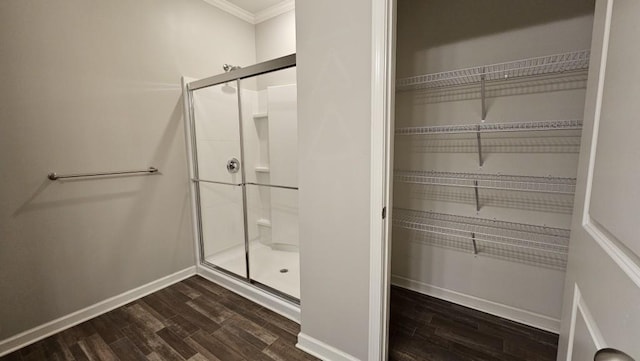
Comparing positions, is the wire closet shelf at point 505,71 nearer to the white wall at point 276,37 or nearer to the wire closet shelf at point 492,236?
the wire closet shelf at point 492,236

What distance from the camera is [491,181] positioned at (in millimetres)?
1784

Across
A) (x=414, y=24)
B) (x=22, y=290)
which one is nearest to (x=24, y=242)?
(x=22, y=290)

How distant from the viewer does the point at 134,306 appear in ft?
6.72

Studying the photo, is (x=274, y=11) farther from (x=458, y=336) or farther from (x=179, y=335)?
(x=458, y=336)

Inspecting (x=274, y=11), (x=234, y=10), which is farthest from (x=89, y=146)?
(x=274, y=11)

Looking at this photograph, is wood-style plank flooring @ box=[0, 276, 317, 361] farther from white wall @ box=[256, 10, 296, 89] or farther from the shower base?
white wall @ box=[256, 10, 296, 89]

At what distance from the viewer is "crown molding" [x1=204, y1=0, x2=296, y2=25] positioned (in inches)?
103

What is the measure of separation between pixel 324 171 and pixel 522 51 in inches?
57.3

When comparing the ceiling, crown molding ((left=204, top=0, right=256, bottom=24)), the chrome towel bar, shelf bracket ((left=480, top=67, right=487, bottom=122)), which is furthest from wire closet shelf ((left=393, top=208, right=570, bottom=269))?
crown molding ((left=204, top=0, right=256, bottom=24))

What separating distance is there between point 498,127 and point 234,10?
106 inches

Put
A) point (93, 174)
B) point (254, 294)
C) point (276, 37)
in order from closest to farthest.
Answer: point (93, 174), point (254, 294), point (276, 37)

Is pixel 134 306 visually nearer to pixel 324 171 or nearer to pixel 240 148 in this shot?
pixel 240 148

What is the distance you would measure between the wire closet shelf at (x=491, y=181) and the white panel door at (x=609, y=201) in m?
1.06

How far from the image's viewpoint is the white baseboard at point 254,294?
1885 millimetres
